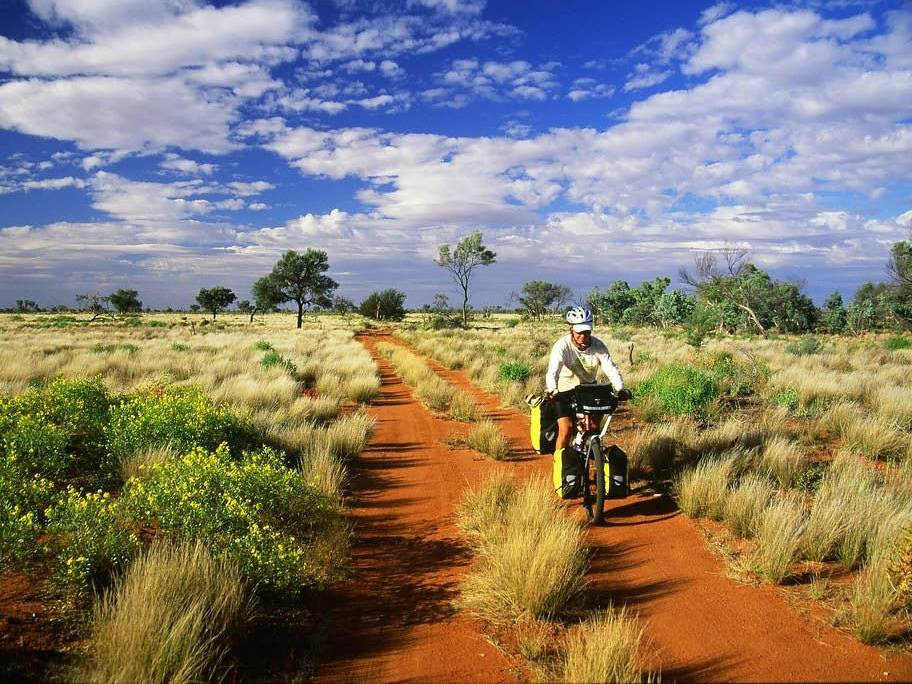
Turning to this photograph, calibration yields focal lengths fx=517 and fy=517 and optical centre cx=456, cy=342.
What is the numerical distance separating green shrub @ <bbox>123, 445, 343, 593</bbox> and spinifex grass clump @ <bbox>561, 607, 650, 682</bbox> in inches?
88.1

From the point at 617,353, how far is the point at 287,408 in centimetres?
1540

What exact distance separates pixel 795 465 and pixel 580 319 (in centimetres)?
413

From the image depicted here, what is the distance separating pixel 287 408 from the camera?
37.0ft

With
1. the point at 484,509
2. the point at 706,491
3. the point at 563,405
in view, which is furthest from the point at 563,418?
the point at 706,491

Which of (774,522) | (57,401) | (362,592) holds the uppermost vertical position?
(57,401)

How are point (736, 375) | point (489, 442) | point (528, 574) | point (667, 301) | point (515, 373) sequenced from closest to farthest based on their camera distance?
point (528, 574) → point (489, 442) → point (736, 375) → point (515, 373) → point (667, 301)

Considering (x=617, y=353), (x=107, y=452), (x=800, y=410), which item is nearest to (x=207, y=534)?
(x=107, y=452)

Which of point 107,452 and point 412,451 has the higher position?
point 107,452

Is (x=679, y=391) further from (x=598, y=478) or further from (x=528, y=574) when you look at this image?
(x=528, y=574)

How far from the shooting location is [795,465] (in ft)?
24.1

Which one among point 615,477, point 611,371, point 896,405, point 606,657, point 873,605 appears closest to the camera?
point 606,657

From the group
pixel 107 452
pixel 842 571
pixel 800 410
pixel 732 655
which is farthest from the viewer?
pixel 800 410

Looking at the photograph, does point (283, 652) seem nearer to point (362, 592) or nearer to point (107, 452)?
point (362, 592)

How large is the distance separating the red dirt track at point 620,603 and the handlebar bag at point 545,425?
1134 millimetres
